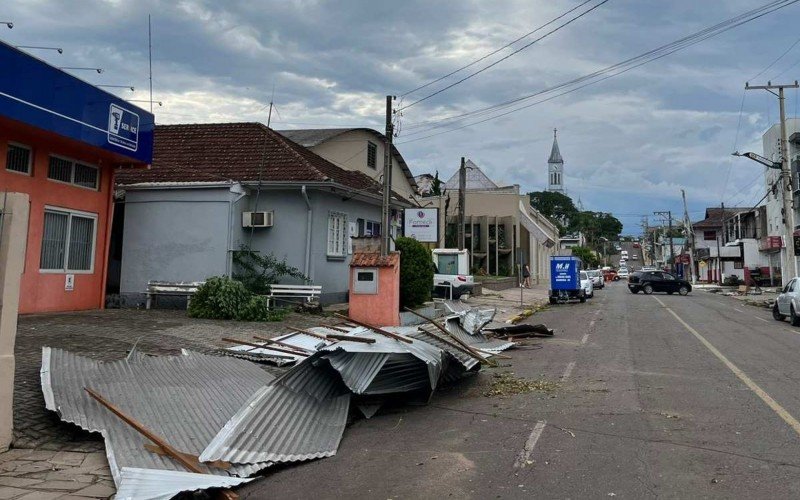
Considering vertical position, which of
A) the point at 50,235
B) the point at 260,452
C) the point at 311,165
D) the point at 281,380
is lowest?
the point at 260,452

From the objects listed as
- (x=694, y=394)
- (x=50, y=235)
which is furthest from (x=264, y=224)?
(x=694, y=394)

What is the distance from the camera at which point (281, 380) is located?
6.52 metres

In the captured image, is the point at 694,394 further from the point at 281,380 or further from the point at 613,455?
the point at 281,380

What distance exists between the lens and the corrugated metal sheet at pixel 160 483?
14.0 feet

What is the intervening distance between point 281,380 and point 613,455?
345cm

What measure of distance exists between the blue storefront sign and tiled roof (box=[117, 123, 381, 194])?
2.81 meters

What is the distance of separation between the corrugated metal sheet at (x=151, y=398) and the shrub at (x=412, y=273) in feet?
36.1

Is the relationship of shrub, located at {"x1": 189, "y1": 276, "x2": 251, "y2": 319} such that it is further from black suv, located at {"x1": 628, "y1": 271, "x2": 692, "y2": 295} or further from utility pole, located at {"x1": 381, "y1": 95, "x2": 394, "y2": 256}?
black suv, located at {"x1": 628, "y1": 271, "x2": 692, "y2": 295}

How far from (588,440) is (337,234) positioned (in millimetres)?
14094

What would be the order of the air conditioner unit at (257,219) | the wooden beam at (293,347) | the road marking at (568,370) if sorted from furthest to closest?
the air conditioner unit at (257,219)
the road marking at (568,370)
the wooden beam at (293,347)

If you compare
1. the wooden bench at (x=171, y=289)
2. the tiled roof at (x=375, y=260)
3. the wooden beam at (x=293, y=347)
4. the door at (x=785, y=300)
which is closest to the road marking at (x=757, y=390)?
the wooden beam at (x=293, y=347)

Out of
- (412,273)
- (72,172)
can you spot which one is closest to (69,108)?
(72,172)

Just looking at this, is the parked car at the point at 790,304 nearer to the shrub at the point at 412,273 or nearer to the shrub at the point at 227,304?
the shrub at the point at 412,273

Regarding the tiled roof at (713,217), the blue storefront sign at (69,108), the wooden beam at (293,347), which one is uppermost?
the tiled roof at (713,217)
